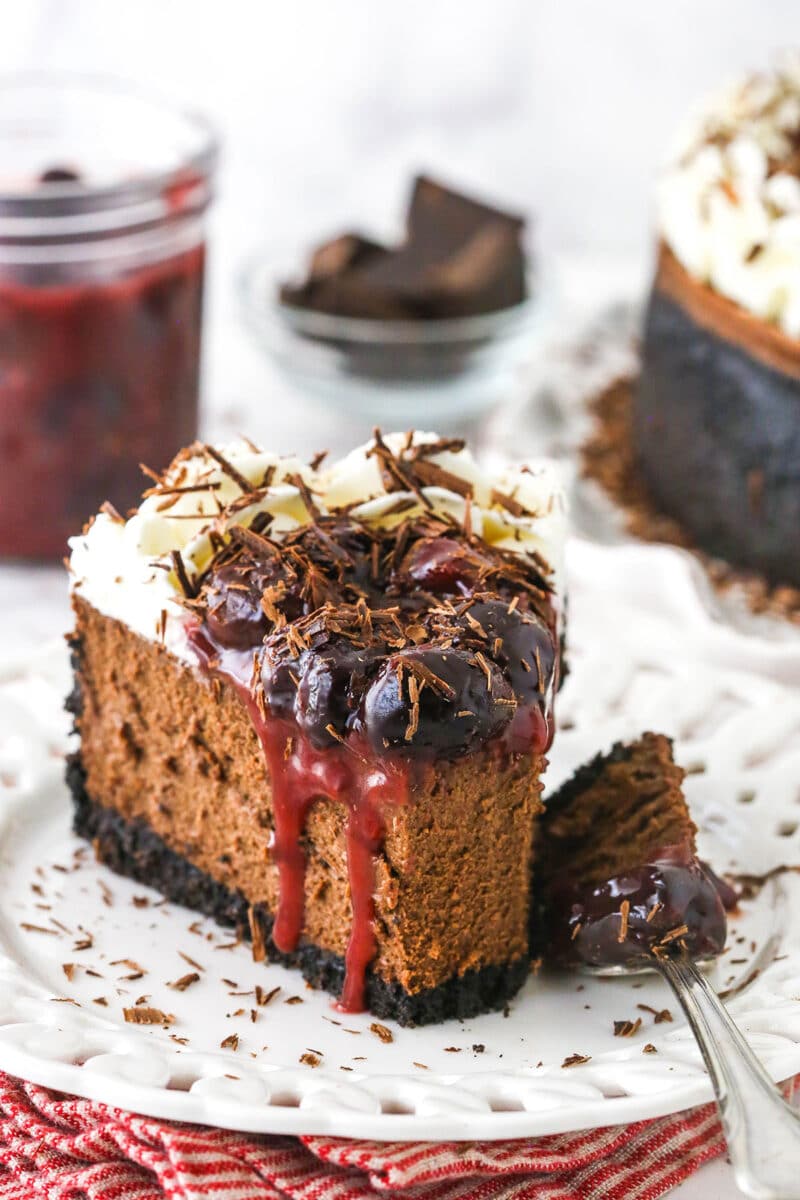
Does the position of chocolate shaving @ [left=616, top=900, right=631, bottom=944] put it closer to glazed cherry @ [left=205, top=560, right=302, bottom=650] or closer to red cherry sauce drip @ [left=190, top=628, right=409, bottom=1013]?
red cherry sauce drip @ [left=190, top=628, right=409, bottom=1013]

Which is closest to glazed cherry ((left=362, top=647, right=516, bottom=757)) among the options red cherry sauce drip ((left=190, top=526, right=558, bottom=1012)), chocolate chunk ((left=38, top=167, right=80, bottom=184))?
red cherry sauce drip ((left=190, top=526, right=558, bottom=1012))

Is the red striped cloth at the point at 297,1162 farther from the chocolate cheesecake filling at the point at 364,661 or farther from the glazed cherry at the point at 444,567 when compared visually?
the glazed cherry at the point at 444,567

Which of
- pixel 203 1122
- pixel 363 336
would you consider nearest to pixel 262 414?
pixel 363 336

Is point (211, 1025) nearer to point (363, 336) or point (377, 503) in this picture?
point (377, 503)

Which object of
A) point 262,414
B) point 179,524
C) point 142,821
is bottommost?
point 262,414

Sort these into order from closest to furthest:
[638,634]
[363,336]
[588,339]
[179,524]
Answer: [179,524] < [638,634] < [363,336] < [588,339]

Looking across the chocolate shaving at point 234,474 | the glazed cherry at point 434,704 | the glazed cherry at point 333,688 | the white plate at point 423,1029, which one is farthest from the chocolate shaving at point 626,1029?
the chocolate shaving at point 234,474

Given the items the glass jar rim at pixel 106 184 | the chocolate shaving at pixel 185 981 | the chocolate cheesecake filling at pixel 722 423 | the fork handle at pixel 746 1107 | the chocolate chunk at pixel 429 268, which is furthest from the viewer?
the chocolate chunk at pixel 429 268

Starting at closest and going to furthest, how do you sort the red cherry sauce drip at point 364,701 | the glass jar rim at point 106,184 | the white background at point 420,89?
the red cherry sauce drip at point 364,701 < the glass jar rim at point 106,184 < the white background at point 420,89
